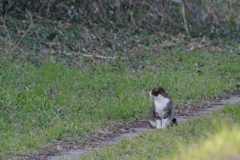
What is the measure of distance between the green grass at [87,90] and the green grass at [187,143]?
1.01m

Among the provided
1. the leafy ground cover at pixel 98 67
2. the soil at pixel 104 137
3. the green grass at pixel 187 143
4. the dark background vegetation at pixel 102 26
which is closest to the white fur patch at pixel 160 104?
the green grass at pixel 187 143

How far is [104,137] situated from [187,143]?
1.34 m

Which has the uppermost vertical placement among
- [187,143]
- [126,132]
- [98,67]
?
[98,67]

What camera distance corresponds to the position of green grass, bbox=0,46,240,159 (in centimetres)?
678

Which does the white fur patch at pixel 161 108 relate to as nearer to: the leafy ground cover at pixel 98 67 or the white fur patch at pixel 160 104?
the white fur patch at pixel 160 104

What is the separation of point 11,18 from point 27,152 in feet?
25.5

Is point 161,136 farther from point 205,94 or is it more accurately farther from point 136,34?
point 136,34

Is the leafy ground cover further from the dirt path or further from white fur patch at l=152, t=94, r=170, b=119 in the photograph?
white fur patch at l=152, t=94, r=170, b=119

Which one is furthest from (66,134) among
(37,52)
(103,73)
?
(37,52)

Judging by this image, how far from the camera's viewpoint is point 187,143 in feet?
19.5

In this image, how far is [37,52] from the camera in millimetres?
10406

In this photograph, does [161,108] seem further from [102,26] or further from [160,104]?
[102,26]

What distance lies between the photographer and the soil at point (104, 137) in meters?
5.87

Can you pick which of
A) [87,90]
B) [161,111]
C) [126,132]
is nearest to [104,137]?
[126,132]
